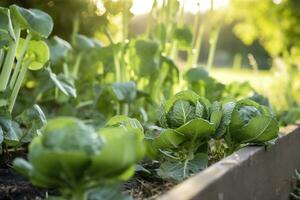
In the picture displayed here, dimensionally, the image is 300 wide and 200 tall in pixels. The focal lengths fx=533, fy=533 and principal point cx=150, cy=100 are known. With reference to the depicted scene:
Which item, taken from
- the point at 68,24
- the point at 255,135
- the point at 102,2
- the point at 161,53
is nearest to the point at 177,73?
the point at 161,53

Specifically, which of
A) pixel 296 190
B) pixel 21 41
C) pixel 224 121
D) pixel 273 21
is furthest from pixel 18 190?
pixel 273 21

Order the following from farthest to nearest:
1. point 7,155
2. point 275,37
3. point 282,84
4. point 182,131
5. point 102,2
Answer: point 275,37, point 282,84, point 102,2, point 7,155, point 182,131

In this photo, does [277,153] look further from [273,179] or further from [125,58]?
[125,58]

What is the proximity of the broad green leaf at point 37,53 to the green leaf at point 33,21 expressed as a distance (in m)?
0.20

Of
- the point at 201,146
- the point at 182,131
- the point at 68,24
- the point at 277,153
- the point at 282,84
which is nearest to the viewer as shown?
the point at 182,131

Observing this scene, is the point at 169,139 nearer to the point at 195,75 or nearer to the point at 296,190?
the point at 296,190

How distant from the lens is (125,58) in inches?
129

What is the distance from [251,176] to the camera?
5.91 feet

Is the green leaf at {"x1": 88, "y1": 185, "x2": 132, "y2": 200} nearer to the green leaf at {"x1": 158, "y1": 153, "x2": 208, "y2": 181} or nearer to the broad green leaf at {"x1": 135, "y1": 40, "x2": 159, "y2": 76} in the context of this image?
the green leaf at {"x1": 158, "y1": 153, "x2": 208, "y2": 181}

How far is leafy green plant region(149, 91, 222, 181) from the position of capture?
1717mm

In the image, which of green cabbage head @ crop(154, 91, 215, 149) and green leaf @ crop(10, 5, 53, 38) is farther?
green leaf @ crop(10, 5, 53, 38)

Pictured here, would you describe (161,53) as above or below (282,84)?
above

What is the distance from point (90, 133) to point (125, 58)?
218 centimetres

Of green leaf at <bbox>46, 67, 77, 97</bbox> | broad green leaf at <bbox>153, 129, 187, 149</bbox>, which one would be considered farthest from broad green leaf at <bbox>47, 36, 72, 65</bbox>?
broad green leaf at <bbox>153, 129, 187, 149</bbox>
